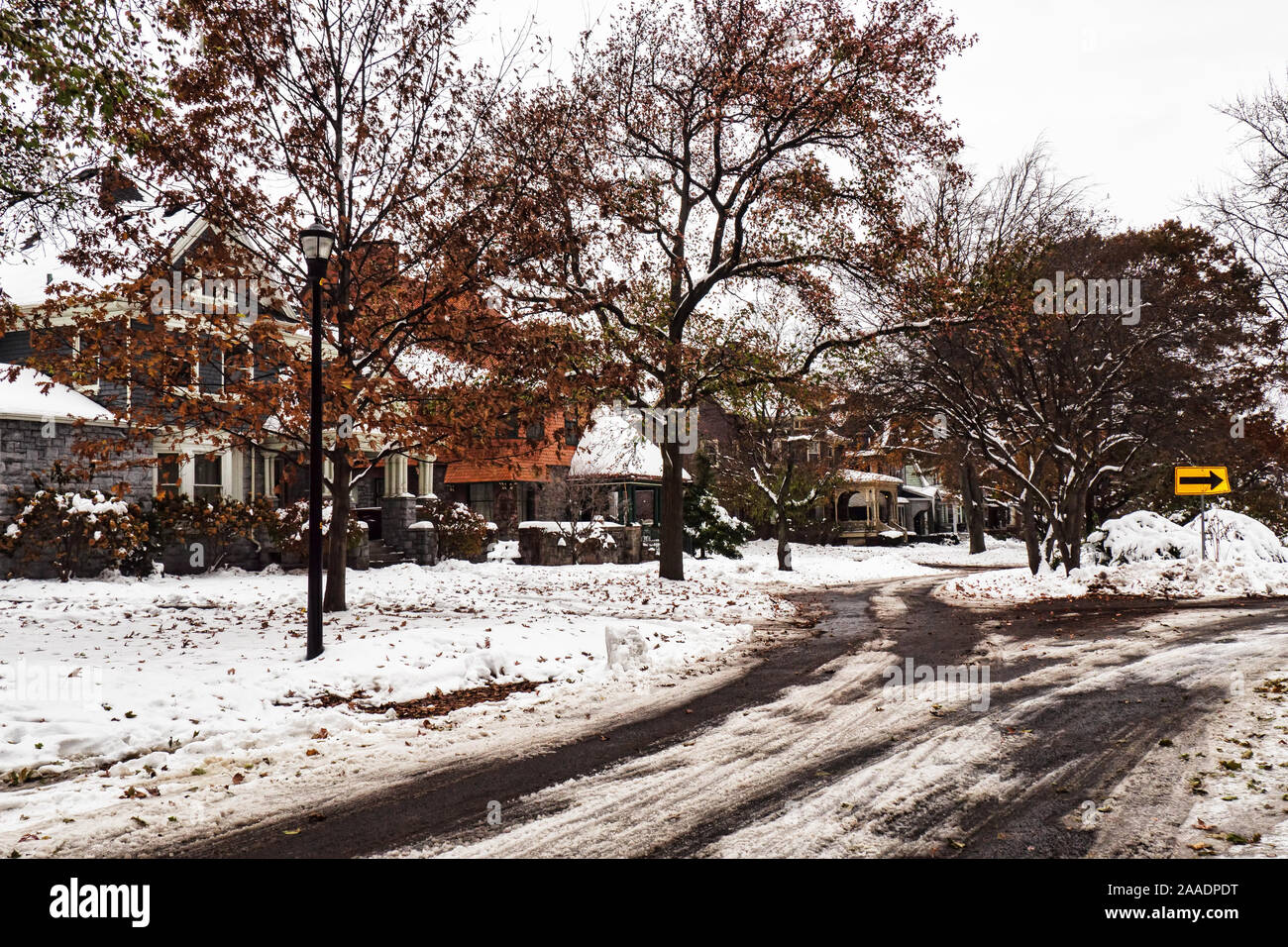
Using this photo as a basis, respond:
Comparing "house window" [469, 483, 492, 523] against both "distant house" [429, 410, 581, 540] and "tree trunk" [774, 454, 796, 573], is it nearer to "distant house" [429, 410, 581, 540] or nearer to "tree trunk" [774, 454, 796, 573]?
"distant house" [429, 410, 581, 540]

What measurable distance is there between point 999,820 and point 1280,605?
44.7 feet

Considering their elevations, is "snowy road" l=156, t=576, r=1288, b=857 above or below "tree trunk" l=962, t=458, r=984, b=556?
below

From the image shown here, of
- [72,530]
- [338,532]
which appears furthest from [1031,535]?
[72,530]

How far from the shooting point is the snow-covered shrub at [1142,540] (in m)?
20.0

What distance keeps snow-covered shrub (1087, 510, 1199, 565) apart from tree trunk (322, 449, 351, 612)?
1840cm

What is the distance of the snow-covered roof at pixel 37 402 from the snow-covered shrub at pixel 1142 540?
24079mm

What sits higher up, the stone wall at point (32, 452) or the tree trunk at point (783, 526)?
the stone wall at point (32, 452)

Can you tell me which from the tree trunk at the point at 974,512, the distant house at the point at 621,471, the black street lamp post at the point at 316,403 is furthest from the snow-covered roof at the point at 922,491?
the black street lamp post at the point at 316,403

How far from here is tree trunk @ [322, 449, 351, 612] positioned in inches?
516

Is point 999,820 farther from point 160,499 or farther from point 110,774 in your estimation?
point 160,499

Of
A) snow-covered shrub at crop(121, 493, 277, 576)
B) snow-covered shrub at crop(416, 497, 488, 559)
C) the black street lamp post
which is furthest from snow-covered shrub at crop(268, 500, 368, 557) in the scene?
the black street lamp post

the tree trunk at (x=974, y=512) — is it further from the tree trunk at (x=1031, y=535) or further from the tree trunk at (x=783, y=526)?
the tree trunk at (x=1031, y=535)
